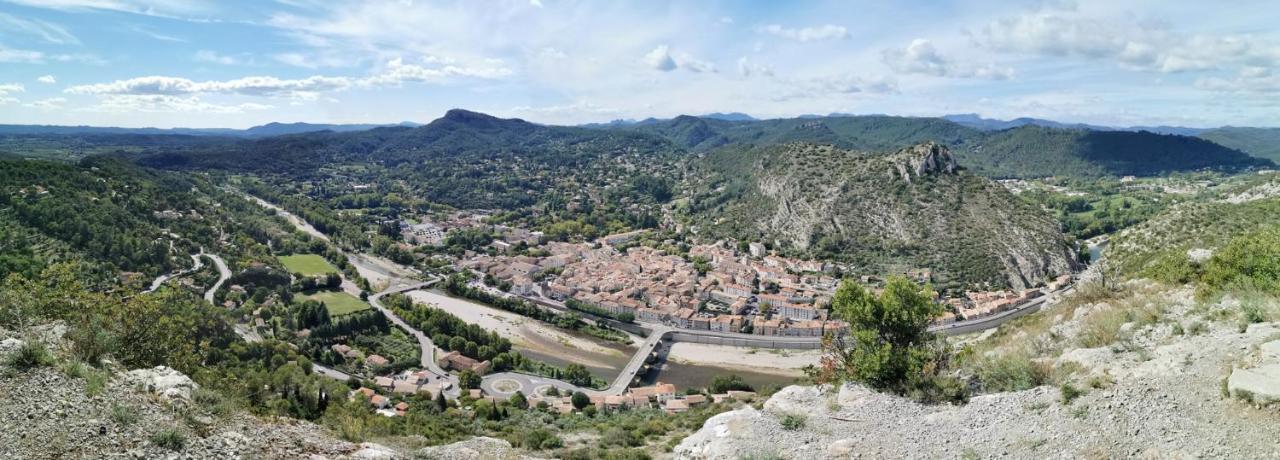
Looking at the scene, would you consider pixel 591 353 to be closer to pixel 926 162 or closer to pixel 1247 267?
pixel 1247 267

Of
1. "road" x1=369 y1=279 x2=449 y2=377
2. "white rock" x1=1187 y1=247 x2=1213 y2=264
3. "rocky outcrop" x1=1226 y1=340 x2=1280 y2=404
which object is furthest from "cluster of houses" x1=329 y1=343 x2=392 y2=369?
"white rock" x1=1187 y1=247 x2=1213 y2=264

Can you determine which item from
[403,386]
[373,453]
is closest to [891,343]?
[373,453]

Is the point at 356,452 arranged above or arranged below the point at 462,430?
above

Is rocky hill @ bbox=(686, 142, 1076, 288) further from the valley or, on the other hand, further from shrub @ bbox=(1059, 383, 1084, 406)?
shrub @ bbox=(1059, 383, 1084, 406)

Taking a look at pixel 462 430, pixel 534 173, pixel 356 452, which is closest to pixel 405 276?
pixel 462 430

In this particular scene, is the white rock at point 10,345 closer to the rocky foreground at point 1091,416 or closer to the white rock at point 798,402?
the rocky foreground at point 1091,416

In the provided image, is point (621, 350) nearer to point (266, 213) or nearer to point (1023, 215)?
point (1023, 215)
